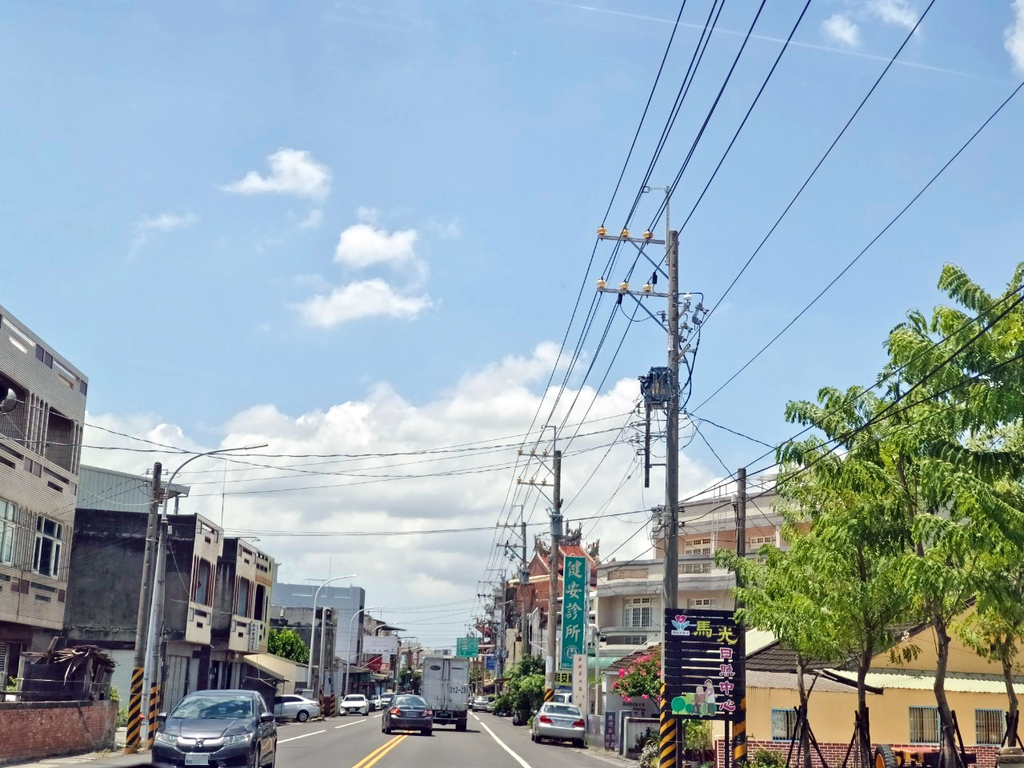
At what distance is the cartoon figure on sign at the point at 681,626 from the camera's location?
73.7 ft

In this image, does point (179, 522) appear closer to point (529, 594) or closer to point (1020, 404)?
point (1020, 404)

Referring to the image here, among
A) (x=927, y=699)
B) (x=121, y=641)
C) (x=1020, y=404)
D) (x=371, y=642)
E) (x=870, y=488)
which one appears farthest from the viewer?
(x=371, y=642)

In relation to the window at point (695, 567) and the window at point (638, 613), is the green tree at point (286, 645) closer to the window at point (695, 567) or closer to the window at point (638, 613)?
the window at point (638, 613)

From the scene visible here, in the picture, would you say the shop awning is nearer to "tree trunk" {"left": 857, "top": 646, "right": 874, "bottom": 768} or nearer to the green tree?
the green tree

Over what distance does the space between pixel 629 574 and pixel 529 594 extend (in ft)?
168

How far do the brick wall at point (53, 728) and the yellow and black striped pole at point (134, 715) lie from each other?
0.55 m

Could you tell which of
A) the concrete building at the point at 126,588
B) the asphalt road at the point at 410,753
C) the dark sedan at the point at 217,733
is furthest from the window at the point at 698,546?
the dark sedan at the point at 217,733

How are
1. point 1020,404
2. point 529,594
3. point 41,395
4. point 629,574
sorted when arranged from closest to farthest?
point 1020,404
point 41,395
point 629,574
point 529,594

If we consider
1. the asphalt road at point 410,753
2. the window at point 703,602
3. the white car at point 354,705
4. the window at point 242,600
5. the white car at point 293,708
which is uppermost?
the window at point 703,602

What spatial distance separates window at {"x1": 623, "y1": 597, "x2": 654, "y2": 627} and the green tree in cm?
3289

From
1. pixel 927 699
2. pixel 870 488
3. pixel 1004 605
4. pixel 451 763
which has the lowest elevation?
pixel 451 763

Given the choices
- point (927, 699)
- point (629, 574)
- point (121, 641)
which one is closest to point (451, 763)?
A: point (927, 699)

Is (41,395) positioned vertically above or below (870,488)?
above

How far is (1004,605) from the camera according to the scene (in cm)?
1634
